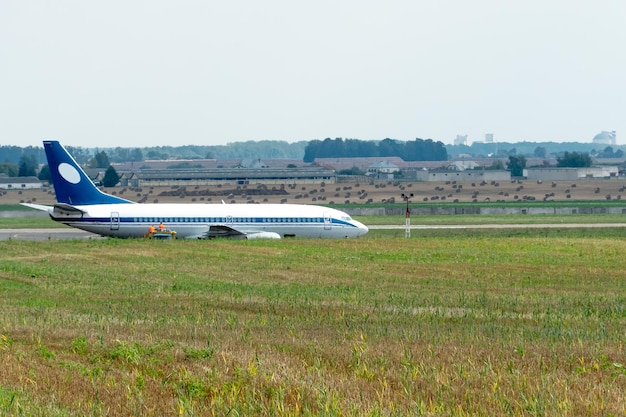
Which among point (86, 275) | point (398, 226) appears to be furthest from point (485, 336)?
point (398, 226)

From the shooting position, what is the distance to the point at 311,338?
21.8 meters

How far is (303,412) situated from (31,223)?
256 feet

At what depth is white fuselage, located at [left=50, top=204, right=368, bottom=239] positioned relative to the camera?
64250 mm

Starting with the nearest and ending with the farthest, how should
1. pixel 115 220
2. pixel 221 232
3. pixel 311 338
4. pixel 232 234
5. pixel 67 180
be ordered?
pixel 311 338, pixel 115 220, pixel 67 180, pixel 221 232, pixel 232 234

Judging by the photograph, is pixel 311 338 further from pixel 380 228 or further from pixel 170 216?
pixel 380 228

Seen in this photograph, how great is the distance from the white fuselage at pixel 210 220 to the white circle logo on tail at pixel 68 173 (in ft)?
6.17

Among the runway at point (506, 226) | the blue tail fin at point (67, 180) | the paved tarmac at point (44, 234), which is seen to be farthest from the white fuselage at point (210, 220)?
the runway at point (506, 226)

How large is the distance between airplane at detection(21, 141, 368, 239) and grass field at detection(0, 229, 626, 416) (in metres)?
A: 19.6

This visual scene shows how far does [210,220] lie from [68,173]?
9168 mm

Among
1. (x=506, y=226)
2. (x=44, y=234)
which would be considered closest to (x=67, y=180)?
(x=44, y=234)

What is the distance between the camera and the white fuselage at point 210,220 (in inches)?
2530

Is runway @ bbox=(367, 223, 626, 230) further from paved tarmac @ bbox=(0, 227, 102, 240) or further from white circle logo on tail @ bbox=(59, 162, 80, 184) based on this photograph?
white circle logo on tail @ bbox=(59, 162, 80, 184)

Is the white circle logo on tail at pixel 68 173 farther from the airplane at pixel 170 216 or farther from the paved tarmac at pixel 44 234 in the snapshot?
the paved tarmac at pixel 44 234

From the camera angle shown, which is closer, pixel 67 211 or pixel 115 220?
pixel 67 211
